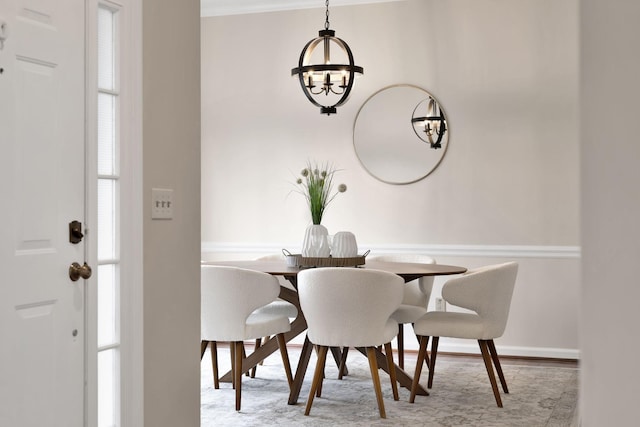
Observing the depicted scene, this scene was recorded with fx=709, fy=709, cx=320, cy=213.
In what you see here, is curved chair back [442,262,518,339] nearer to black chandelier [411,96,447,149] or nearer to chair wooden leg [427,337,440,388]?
chair wooden leg [427,337,440,388]

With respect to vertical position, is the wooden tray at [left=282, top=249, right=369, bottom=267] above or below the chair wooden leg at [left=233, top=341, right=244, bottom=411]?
above

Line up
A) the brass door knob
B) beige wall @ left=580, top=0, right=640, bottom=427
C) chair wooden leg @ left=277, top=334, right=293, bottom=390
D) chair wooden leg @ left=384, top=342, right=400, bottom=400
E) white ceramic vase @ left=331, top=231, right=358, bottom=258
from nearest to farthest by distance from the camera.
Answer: beige wall @ left=580, top=0, right=640, bottom=427
the brass door knob
chair wooden leg @ left=384, top=342, right=400, bottom=400
chair wooden leg @ left=277, top=334, right=293, bottom=390
white ceramic vase @ left=331, top=231, right=358, bottom=258

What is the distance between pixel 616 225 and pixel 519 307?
224 inches

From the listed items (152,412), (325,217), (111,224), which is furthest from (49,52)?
(325,217)

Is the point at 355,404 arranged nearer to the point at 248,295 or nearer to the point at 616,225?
the point at 248,295

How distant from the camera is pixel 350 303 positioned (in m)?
3.82

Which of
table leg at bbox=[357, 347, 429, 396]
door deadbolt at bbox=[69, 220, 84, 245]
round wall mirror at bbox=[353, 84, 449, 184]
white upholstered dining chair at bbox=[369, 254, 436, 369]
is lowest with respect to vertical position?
table leg at bbox=[357, 347, 429, 396]

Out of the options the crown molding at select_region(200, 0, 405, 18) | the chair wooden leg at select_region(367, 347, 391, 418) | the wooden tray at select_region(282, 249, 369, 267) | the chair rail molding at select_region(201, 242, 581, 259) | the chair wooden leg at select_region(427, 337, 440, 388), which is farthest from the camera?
the crown molding at select_region(200, 0, 405, 18)

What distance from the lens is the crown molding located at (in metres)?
6.22

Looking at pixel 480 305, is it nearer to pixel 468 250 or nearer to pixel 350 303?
pixel 350 303

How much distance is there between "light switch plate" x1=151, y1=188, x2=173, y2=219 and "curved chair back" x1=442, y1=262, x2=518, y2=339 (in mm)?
2090

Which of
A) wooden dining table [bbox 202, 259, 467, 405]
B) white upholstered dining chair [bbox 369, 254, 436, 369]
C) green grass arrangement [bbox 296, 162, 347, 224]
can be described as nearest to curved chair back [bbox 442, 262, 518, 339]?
wooden dining table [bbox 202, 259, 467, 405]

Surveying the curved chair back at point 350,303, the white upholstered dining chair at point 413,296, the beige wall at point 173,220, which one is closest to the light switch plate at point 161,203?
the beige wall at point 173,220

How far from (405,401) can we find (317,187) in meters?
1.50
